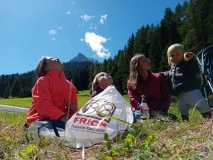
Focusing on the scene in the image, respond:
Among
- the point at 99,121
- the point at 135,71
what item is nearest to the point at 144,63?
the point at 135,71

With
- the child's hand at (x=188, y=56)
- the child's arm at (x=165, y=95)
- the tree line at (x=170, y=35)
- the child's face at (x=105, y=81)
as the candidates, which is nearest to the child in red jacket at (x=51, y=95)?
the child's face at (x=105, y=81)

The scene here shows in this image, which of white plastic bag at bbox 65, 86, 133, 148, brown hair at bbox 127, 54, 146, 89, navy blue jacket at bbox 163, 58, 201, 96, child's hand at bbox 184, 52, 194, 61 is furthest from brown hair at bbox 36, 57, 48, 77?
child's hand at bbox 184, 52, 194, 61

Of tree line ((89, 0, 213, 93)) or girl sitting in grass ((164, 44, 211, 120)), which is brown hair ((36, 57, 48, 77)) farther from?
tree line ((89, 0, 213, 93))

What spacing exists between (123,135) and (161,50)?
7301 centimetres

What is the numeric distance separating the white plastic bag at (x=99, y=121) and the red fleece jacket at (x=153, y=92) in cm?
249

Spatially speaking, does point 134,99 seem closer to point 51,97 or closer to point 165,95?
point 165,95

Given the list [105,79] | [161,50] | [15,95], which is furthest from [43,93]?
[15,95]

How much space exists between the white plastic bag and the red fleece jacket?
2493 mm

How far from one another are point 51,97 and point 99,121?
1800 mm

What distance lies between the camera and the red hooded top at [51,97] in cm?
631

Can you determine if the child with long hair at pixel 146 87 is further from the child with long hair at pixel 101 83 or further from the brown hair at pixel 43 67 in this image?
the brown hair at pixel 43 67

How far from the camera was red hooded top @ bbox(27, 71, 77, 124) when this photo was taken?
20.7ft

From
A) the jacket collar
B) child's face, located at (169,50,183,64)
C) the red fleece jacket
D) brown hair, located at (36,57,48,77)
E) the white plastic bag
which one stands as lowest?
the white plastic bag

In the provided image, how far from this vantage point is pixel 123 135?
15.6 feet
